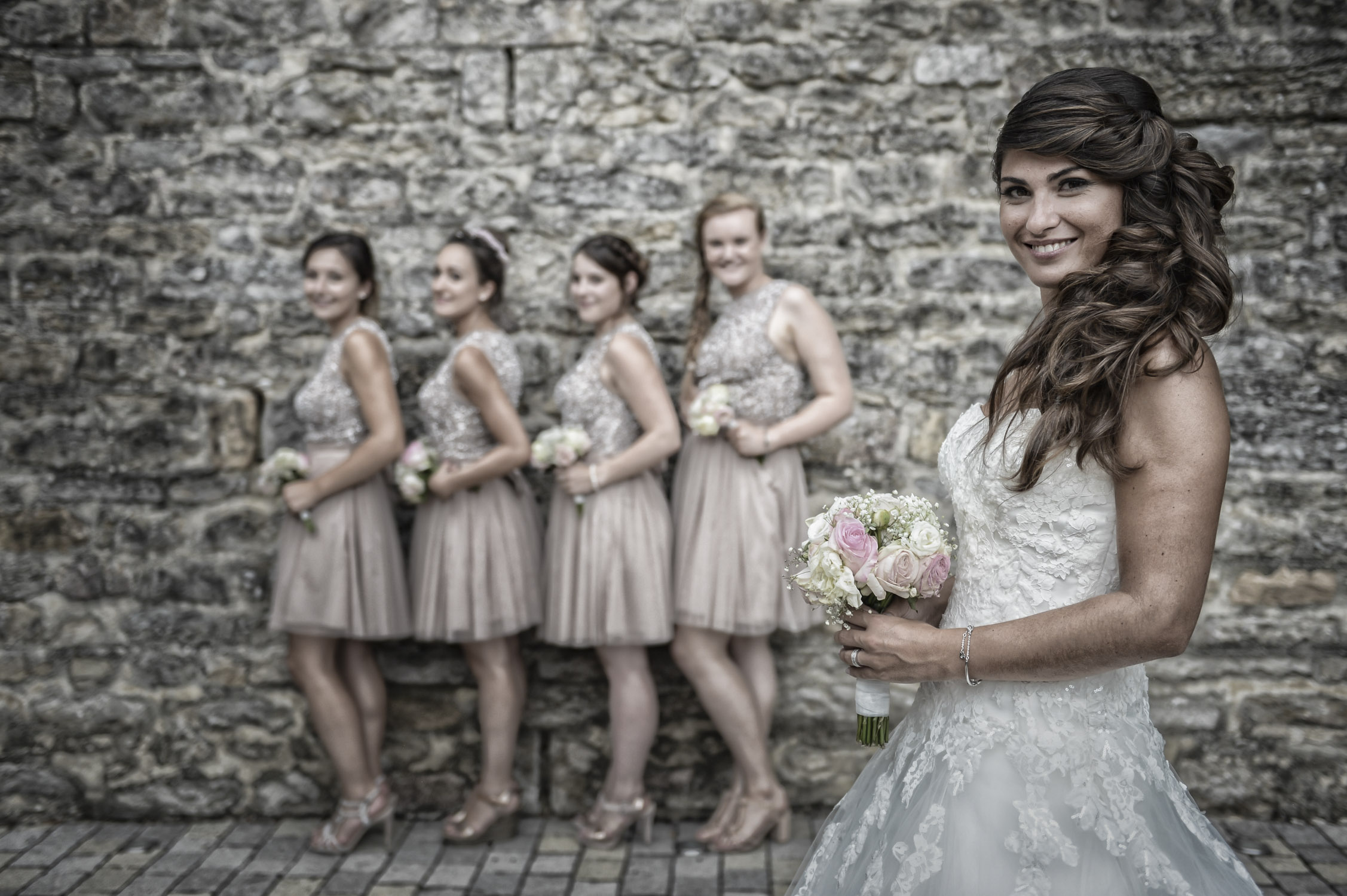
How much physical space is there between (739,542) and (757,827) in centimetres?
112

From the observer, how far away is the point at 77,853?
4039 mm

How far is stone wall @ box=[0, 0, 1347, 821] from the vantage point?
13.7ft

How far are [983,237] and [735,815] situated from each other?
2.59m

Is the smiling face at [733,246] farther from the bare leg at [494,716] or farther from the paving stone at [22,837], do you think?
the paving stone at [22,837]

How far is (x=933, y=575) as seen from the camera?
75.4 inches

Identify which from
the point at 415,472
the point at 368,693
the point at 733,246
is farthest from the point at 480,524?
the point at 733,246

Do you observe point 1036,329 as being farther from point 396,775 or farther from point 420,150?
point 396,775

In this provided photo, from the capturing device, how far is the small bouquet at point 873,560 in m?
1.88

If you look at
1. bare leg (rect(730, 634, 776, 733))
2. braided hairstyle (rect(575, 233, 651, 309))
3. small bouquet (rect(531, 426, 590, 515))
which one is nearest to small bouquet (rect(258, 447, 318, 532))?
small bouquet (rect(531, 426, 590, 515))

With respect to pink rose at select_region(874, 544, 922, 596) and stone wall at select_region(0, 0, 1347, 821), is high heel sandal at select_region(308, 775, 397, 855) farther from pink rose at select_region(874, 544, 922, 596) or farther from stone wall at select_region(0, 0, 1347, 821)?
pink rose at select_region(874, 544, 922, 596)

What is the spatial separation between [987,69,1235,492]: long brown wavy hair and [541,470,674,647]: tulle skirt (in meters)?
2.26

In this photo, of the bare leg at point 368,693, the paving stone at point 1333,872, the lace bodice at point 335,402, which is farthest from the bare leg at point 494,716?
the paving stone at point 1333,872

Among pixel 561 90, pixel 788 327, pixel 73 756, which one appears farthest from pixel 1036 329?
pixel 73 756

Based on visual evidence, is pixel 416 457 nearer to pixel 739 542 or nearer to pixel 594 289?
pixel 594 289
